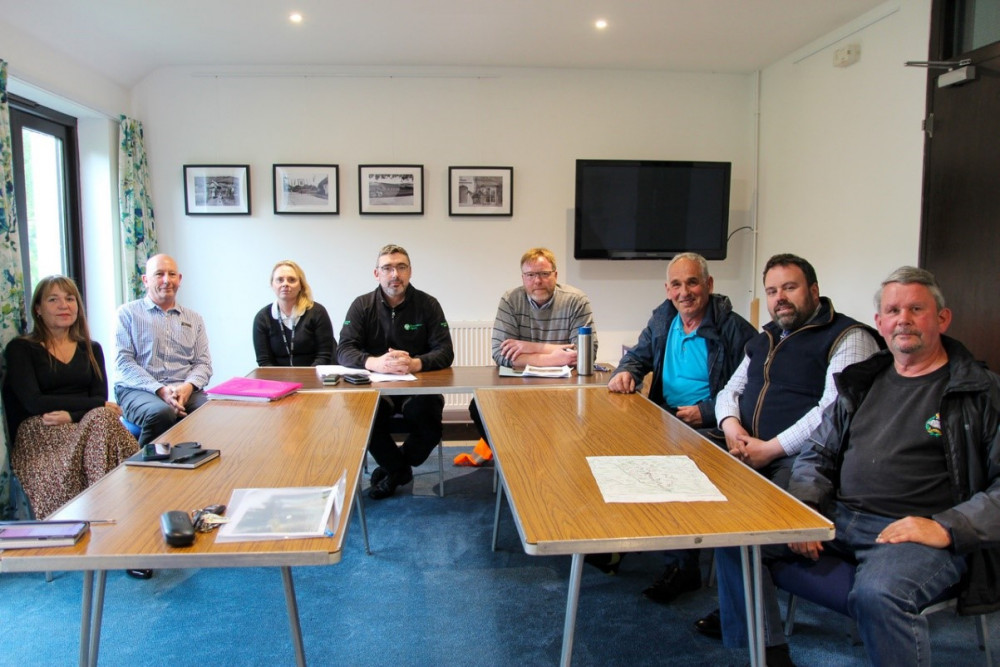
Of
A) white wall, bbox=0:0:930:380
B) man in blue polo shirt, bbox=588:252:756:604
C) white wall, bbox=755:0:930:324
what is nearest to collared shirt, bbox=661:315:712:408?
man in blue polo shirt, bbox=588:252:756:604

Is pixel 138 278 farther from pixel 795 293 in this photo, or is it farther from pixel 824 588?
pixel 824 588

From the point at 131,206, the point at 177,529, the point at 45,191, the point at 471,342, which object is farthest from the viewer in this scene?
the point at 471,342

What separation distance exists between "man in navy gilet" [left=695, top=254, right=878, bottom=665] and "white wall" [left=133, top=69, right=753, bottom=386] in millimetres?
2512

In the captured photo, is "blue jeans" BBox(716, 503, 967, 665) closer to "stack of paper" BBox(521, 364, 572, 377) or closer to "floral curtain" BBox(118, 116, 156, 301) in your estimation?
"stack of paper" BBox(521, 364, 572, 377)

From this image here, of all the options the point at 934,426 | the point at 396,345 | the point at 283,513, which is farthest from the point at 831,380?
the point at 396,345

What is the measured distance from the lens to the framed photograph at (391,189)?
4.57 meters

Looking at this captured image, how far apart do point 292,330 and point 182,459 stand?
75.0 inches

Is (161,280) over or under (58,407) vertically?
over

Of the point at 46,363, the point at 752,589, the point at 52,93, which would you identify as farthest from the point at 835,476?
the point at 52,93

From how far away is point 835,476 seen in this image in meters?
1.88

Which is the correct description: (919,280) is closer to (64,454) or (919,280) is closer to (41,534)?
(41,534)

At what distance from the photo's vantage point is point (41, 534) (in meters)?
1.25

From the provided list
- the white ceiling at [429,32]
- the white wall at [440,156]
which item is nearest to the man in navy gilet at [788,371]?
the white ceiling at [429,32]

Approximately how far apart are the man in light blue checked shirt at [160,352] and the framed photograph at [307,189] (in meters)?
1.41
